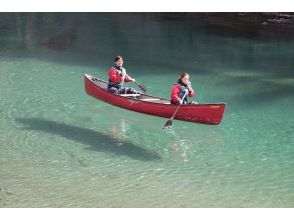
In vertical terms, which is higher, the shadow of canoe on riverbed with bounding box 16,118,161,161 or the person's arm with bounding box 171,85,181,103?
the person's arm with bounding box 171,85,181,103

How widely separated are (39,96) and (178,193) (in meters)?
6.78

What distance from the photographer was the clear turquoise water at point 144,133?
941 centimetres

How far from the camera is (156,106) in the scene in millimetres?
12180

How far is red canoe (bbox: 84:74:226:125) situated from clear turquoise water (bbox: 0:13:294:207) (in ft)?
1.42

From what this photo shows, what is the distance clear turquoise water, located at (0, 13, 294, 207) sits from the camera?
941 centimetres

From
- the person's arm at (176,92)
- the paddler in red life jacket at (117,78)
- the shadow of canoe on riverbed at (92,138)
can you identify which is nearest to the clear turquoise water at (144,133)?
the shadow of canoe on riverbed at (92,138)

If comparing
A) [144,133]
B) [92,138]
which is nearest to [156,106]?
[144,133]

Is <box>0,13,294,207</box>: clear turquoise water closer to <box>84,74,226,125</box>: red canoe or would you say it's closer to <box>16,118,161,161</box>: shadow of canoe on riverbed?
<box>16,118,161,161</box>: shadow of canoe on riverbed

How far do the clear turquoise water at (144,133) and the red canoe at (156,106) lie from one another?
0.43 m

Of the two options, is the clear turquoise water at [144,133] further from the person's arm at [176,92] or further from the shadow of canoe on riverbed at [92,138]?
the person's arm at [176,92]

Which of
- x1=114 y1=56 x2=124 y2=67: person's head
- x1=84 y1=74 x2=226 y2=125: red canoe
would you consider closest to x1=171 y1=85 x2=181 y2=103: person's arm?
x1=84 y1=74 x2=226 y2=125: red canoe

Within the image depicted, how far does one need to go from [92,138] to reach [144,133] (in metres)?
1.18

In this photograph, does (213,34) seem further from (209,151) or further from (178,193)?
(178,193)

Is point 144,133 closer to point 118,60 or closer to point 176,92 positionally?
point 176,92
